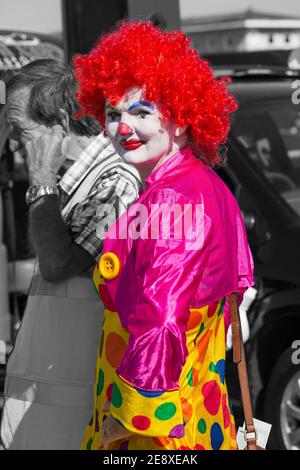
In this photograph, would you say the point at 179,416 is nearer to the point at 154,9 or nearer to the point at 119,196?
the point at 119,196

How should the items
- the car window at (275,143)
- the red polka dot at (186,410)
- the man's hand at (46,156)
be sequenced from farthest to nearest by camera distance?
the car window at (275,143), the man's hand at (46,156), the red polka dot at (186,410)

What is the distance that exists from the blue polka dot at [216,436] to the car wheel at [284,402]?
2392 millimetres

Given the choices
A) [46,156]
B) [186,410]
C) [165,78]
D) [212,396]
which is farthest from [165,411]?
[46,156]

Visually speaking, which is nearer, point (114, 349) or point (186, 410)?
point (186, 410)

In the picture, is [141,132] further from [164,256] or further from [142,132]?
[164,256]

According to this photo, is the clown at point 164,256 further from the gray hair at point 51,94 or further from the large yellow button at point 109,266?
the gray hair at point 51,94

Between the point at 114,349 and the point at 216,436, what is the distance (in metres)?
0.32

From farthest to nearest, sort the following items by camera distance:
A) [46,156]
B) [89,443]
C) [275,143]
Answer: [275,143] → [46,156] → [89,443]

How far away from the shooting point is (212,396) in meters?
2.81

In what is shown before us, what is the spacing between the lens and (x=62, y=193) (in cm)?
335

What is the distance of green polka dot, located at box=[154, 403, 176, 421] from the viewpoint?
2.55 metres

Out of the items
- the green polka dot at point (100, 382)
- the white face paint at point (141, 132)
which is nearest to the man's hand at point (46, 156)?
the white face paint at point (141, 132)

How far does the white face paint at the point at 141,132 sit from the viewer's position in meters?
2.77

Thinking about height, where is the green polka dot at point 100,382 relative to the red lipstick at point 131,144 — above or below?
below
